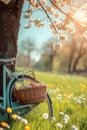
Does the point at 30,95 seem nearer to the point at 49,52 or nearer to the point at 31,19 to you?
the point at 31,19

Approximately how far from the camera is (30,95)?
19.5 ft

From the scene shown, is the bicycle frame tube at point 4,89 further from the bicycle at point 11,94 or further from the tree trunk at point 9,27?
the tree trunk at point 9,27

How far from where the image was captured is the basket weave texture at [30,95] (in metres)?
5.93

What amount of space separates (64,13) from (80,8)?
319 millimetres

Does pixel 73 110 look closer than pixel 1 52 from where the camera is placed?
No

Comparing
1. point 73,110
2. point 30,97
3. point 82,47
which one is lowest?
point 82,47

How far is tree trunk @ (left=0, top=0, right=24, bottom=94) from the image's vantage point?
6.44 meters

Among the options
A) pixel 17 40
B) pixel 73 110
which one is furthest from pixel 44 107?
pixel 17 40

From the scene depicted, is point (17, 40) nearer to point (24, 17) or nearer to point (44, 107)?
point (24, 17)

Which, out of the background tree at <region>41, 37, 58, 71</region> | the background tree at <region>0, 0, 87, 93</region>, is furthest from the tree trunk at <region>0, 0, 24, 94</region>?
the background tree at <region>41, 37, 58, 71</region>

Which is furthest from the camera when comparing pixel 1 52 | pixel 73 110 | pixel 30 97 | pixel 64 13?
pixel 73 110

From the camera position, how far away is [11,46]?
21.5 feet

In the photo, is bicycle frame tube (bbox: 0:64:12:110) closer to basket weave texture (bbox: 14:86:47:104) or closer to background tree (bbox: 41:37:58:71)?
A: basket weave texture (bbox: 14:86:47:104)

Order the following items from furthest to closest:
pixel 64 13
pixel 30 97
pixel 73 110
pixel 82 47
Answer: pixel 82 47 → pixel 73 110 → pixel 64 13 → pixel 30 97
